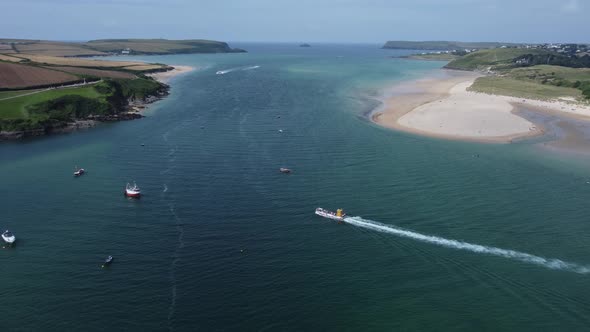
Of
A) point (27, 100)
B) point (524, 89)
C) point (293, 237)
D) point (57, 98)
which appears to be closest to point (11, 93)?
point (27, 100)

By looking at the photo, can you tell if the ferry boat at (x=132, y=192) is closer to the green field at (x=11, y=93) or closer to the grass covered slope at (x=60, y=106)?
the grass covered slope at (x=60, y=106)

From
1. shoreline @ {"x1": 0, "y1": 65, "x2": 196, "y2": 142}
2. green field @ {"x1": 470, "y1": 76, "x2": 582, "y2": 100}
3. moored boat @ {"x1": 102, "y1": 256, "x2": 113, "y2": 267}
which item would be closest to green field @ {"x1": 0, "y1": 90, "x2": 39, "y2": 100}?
shoreline @ {"x1": 0, "y1": 65, "x2": 196, "y2": 142}

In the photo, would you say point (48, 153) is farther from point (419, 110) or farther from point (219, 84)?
point (219, 84)

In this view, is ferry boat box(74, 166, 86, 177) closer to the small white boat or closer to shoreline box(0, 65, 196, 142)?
the small white boat

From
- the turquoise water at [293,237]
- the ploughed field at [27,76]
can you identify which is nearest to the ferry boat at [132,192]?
the turquoise water at [293,237]

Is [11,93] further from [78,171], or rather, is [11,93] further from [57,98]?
[78,171]
